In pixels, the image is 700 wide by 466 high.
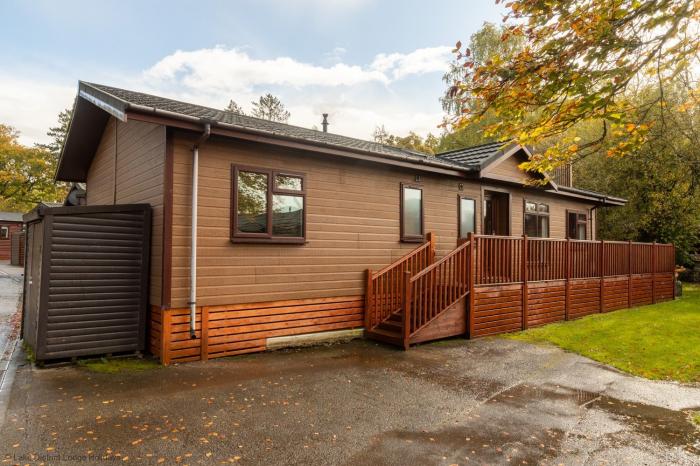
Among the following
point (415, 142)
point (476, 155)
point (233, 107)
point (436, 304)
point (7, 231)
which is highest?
point (233, 107)

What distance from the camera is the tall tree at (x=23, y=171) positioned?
3047cm

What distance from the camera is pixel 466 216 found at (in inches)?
427

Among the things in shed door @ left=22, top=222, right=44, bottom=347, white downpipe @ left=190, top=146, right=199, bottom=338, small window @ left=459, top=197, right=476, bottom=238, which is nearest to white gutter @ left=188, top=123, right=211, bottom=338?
white downpipe @ left=190, top=146, right=199, bottom=338

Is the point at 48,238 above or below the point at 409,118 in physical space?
below

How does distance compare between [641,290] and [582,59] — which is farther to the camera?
[641,290]

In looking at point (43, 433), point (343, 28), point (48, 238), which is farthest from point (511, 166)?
point (343, 28)

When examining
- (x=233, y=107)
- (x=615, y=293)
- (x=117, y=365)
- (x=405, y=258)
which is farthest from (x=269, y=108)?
(x=117, y=365)

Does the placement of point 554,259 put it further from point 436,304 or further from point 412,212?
point 436,304

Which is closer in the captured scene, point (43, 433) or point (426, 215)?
point (43, 433)

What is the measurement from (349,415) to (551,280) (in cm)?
759

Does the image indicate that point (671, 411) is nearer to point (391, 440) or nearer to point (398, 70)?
point (391, 440)

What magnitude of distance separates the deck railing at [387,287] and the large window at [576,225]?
28.0 feet

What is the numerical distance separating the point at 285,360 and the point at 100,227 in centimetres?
342

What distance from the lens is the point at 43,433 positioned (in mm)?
3771
